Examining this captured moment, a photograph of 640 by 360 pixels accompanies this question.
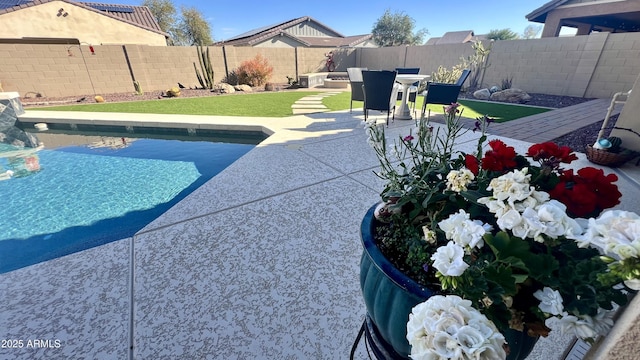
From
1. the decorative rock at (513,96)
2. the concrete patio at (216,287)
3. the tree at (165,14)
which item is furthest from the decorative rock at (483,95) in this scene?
the tree at (165,14)

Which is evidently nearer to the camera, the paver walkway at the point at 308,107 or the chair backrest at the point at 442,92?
the chair backrest at the point at 442,92

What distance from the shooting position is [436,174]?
109 cm

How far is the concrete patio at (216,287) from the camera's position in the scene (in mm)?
1231

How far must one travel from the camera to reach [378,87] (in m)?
4.77

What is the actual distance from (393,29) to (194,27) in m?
20.0

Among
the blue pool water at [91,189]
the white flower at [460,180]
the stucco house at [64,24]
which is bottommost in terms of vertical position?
the blue pool water at [91,189]

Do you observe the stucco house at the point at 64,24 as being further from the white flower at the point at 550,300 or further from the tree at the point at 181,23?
the white flower at the point at 550,300

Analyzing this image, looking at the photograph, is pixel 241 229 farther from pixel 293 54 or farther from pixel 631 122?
pixel 293 54

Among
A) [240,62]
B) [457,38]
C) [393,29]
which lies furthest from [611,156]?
[457,38]

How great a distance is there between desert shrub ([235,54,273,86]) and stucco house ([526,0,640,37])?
14.2m

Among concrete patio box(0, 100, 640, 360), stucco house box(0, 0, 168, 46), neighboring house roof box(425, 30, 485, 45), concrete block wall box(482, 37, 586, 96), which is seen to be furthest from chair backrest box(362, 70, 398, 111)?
neighboring house roof box(425, 30, 485, 45)

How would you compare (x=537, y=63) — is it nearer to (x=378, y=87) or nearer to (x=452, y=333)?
(x=378, y=87)

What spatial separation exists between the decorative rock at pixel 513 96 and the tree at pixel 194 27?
1138 inches

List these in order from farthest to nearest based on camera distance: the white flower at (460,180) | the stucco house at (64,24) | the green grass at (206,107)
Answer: the stucco house at (64,24), the green grass at (206,107), the white flower at (460,180)
